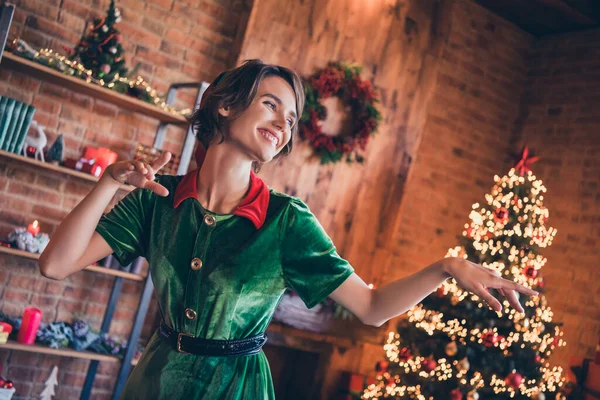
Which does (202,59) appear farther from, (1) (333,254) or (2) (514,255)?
(1) (333,254)

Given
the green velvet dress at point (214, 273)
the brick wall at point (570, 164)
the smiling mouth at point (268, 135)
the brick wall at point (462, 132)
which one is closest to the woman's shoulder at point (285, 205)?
the green velvet dress at point (214, 273)

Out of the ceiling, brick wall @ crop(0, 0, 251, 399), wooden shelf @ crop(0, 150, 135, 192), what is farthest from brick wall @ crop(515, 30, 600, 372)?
wooden shelf @ crop(0, 150, 135, 192)

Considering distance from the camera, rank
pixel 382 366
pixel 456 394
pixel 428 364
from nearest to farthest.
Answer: pixel 456 394
pixel 428 364
pixel 382 366

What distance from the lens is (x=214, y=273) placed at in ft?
4.22

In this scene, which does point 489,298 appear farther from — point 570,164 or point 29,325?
point 570,164

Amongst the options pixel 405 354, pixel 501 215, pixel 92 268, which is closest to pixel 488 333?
pixel 405 354

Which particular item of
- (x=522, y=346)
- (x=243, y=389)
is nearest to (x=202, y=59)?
(x=522, y=346)

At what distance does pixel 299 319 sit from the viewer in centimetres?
454

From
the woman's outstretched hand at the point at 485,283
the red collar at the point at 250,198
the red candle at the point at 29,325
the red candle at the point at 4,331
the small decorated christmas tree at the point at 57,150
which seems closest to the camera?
the woman's outstretched hand at the point at 485,283

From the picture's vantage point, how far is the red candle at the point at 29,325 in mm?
3336

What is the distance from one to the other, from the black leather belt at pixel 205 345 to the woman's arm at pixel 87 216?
24cm

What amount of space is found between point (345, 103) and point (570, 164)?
212cm

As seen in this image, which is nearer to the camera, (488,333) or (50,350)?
(50,350)

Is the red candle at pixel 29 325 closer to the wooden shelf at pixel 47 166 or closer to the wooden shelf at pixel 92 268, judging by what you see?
the wooden shelf at pixel 92 268
